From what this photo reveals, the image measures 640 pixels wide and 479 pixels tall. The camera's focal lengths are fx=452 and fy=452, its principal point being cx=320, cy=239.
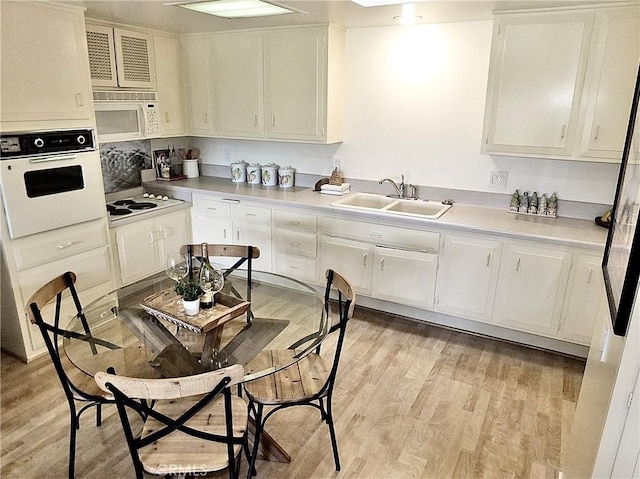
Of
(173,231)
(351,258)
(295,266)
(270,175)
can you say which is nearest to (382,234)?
(351,258)

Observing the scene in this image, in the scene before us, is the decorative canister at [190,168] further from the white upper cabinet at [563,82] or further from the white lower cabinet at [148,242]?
the white upper cabinet at [563,82]

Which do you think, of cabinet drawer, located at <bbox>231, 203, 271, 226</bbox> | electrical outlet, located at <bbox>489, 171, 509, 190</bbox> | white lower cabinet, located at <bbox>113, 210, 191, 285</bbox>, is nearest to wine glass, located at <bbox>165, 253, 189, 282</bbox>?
white lower cabinet, located at <bbox>113, 210, 191, 285</bbox>

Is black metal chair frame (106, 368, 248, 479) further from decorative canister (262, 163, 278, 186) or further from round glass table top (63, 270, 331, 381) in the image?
decorative canister (262, 163, 278, 186)

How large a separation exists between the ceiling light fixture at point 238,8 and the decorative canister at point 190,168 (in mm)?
1703

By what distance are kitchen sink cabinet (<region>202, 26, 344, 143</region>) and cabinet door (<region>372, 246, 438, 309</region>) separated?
1.10m

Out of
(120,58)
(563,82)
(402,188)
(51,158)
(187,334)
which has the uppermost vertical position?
(120,58)

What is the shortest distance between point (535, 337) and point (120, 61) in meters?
3.68

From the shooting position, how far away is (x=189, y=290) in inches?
77.6

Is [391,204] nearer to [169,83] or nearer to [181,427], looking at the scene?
[169,83]

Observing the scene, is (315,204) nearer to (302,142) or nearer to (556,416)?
(302,142)

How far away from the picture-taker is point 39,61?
2.68m

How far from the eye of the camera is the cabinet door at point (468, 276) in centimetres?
302

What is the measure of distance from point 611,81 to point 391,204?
1618 millimetres

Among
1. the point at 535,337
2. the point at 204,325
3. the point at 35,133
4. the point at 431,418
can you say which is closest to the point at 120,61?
the point at 35,133
